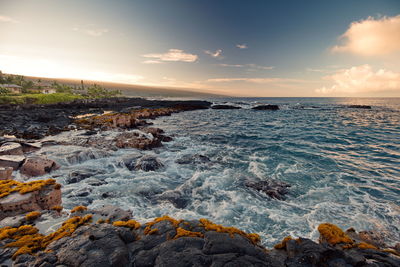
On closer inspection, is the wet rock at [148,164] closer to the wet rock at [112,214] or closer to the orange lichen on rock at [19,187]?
the orange lichen on rock at [19,187]

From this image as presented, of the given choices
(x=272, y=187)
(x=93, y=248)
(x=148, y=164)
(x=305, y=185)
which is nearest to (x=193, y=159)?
(x=148, y=164)

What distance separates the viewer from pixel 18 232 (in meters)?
6.23

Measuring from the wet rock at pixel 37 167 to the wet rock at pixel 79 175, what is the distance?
206cm

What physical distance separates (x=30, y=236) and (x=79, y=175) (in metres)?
7.83

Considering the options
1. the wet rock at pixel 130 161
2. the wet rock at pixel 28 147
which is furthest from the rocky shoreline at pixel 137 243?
the wet rock at pixel 28 147

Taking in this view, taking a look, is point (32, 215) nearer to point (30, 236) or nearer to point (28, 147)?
point (30, 236)

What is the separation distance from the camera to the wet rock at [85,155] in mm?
15973

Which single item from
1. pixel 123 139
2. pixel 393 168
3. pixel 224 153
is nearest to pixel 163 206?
Answer: pixel 224 153

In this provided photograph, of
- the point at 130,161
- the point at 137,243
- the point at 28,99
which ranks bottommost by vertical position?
the point at 130,161

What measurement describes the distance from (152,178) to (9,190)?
25.3 ft

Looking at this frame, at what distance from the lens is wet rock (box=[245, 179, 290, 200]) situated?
11739 mm

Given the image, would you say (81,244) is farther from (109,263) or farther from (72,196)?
(72,196)

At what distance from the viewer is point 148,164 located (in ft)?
51.4

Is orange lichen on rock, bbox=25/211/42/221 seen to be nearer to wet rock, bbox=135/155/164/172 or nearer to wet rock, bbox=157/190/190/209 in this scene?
wet rock, bbox=157/190/190/209
